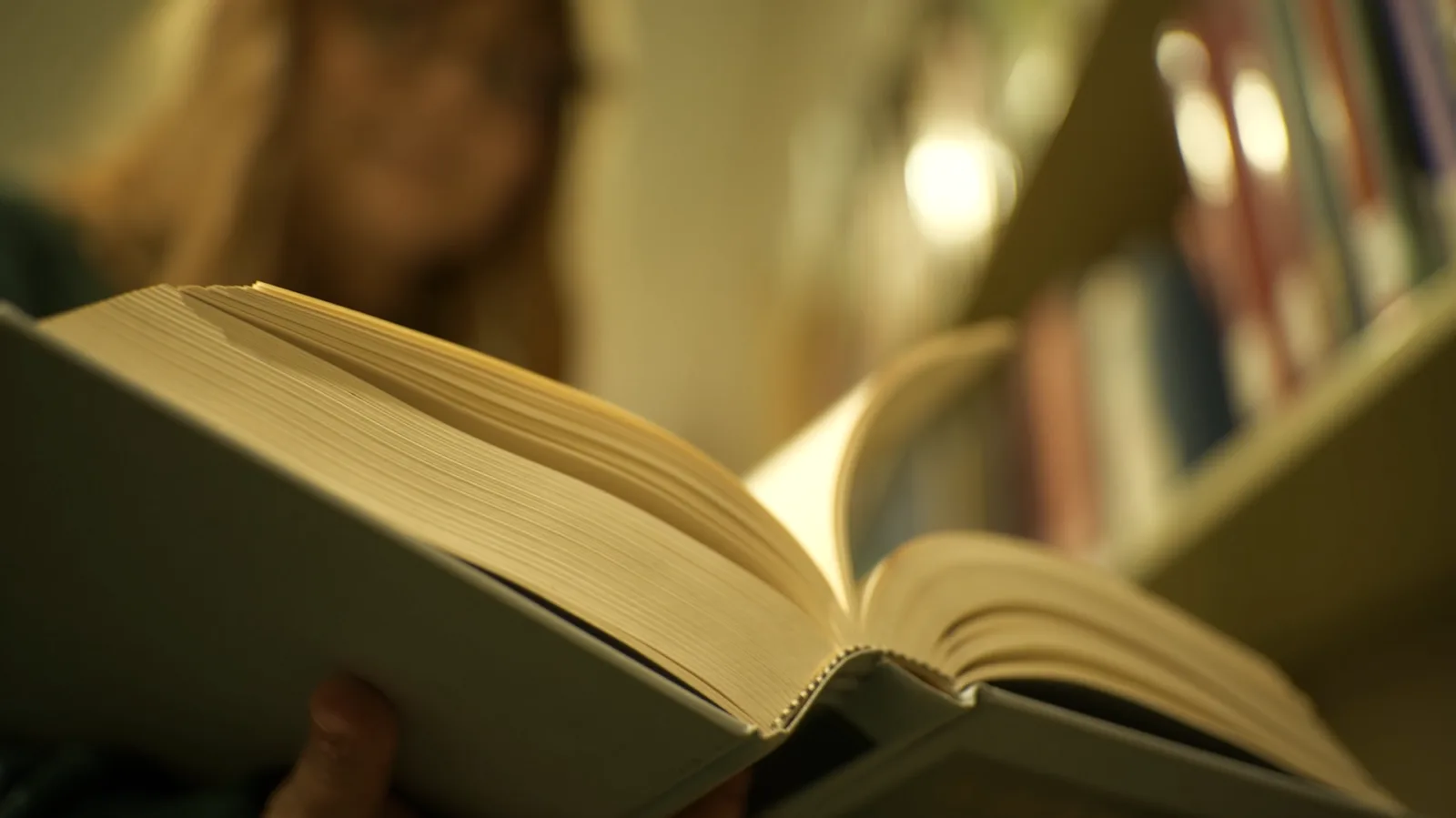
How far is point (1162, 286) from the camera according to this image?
0.73 meters

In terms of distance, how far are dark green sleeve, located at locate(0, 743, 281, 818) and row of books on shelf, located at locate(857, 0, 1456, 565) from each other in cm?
50

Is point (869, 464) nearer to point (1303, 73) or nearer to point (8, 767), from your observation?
point (1303, 73)

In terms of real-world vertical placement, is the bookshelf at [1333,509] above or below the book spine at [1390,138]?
below

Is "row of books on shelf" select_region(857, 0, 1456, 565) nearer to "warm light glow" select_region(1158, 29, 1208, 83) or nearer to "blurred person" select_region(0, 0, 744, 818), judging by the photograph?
"warm light glow" select_region(1158, 29, 1208, 83)

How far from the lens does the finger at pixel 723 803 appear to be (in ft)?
1.01

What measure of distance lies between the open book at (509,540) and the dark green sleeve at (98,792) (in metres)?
0.02

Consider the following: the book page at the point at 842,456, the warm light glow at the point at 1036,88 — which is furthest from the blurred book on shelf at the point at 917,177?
the book page at the point at 842,456

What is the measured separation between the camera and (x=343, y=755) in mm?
262

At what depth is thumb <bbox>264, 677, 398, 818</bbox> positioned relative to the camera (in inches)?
10.3

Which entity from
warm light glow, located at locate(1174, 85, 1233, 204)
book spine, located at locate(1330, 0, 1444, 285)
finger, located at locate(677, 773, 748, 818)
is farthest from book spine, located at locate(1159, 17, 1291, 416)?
finger, located at locate(677, 773, 748, 818)

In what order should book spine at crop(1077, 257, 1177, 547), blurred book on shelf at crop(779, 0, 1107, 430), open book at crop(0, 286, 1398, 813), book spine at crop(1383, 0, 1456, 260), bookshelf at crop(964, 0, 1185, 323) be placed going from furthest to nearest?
blurred book on shelf at crop(779, 0, 1107, 430)
bookshelf at crop(964, 0, 1185, 323)
book spine at crop(1077, 257, 1177, 547)
book spine at crop(1383, 0, 1456, 260)
open book at crop(0, 286, 1398, 813)

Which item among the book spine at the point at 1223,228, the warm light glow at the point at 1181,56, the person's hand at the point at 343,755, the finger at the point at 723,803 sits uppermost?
the warm light glow at the point at 1181,56

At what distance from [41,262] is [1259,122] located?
0.74 meters

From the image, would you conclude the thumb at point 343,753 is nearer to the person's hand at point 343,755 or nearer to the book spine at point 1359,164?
the person's hand at point 343,755
